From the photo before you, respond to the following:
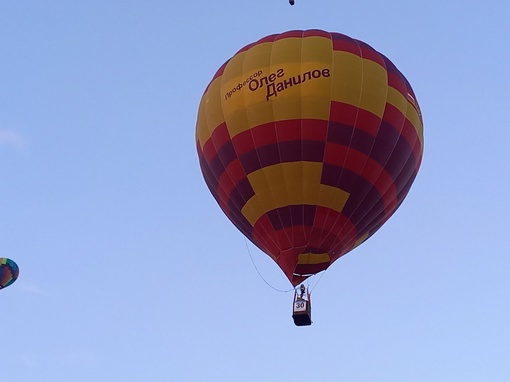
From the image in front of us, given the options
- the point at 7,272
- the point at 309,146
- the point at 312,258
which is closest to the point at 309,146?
the point at 309,146

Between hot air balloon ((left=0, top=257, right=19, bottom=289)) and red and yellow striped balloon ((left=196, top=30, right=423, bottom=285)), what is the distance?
16449 mm

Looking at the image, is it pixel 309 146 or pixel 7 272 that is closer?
pixel 309 146

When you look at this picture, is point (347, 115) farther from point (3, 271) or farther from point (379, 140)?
point (3, 271)

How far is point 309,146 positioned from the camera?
19203mm

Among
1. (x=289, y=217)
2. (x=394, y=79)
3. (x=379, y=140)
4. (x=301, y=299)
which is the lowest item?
(x=301, y=299)

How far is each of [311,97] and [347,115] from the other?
33.5 inches

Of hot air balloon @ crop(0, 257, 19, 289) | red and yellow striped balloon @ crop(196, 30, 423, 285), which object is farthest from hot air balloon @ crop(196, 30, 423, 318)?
hot air balloon @ crop(0, 257, 19, 289)

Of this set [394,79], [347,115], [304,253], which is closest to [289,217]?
[304,253]

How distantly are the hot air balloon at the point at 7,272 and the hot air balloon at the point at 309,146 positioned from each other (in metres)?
16.4

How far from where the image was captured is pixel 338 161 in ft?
63.2

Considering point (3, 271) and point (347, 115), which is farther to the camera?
point (3, 271)

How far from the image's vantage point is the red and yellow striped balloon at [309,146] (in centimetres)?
1928

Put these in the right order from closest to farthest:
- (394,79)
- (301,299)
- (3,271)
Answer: (301,299) < (394,79) < (3,271)

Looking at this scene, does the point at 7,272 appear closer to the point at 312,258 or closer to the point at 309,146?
the point at 312,258
